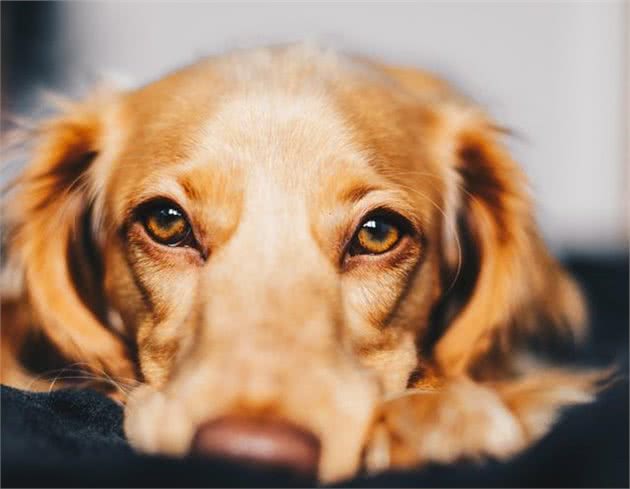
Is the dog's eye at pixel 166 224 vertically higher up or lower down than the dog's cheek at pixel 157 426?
higher up

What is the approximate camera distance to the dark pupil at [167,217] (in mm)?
1361

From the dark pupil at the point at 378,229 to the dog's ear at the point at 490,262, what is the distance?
283 mm

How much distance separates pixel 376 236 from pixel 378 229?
0.01 m

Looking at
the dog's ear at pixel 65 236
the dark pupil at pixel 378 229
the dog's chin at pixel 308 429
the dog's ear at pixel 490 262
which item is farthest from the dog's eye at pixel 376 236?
the dog's ear at pixel 65 236

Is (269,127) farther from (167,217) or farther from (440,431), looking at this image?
(440,431)

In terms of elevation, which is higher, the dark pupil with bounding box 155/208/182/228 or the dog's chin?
the dark pupil with bounding box 155/208/182/228

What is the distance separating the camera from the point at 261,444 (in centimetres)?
87

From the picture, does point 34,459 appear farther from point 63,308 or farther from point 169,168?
point 63,308

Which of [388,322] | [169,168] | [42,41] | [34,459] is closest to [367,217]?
[388,322]

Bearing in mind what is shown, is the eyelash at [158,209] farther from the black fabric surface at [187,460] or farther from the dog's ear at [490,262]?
the dog's ear at [490,262]

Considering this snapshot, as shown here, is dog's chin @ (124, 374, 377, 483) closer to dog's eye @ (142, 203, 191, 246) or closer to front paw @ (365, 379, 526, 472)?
front paw @ (365, 379, 526, 472)

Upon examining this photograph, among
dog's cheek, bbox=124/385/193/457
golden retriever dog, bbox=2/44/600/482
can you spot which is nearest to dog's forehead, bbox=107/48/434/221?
golden retriever dog, bbox=2/44/600/482

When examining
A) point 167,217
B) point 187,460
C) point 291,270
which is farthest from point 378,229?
point 187,460

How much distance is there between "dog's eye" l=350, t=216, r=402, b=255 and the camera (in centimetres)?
136
